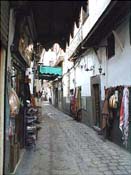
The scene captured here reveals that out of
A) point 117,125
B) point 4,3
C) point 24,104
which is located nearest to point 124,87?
point 117,125

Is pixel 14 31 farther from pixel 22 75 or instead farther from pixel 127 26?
pixel 127 26

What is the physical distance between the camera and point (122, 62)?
10.0m

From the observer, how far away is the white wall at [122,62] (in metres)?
9.44

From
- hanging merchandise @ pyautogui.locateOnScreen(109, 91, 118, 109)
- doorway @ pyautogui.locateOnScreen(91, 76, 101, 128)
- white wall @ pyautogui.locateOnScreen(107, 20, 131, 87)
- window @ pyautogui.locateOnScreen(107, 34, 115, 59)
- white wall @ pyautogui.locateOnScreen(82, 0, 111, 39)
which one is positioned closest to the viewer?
white wall @ pyautogui.locateOnScreen(107, 20, 131, 87)

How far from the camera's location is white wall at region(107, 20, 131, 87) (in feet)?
31.0

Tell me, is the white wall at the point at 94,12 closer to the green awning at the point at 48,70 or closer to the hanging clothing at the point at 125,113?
the hanging clothing at the point at 125,113

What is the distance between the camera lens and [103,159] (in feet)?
27.8

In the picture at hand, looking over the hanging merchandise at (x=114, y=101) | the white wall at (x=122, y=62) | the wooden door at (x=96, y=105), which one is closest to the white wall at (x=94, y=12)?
the white wall at (x=122, y=62)

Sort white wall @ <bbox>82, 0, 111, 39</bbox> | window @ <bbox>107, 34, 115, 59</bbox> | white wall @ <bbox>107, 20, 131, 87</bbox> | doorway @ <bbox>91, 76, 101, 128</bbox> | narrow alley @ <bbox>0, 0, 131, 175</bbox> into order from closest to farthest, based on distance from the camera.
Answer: narrow alley @ <bbox>0, 0, 131, 175</bbox> < white wall @ <bbox>107, 20, 131, 87</bbox> < window @ <bbox>107, 34, 115, 59</bbox> < white wall @ <bbox>82, 0, 111, 39</bbox> < doorway @ <bbox>91, 76, 101, 128</bbox>

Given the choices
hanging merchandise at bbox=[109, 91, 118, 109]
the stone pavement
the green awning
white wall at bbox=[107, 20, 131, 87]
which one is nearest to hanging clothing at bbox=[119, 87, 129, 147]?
white wall at bbox=[107, 20, 131, 87]

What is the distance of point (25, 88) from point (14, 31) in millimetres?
3539

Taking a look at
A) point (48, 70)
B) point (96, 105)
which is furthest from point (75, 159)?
point (48, 70)

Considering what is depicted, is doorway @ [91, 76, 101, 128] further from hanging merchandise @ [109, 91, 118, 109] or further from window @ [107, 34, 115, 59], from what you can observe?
hanging merchandise @ [109, 91, 118, 109]

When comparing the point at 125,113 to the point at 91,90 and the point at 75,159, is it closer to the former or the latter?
the point at 75,159
